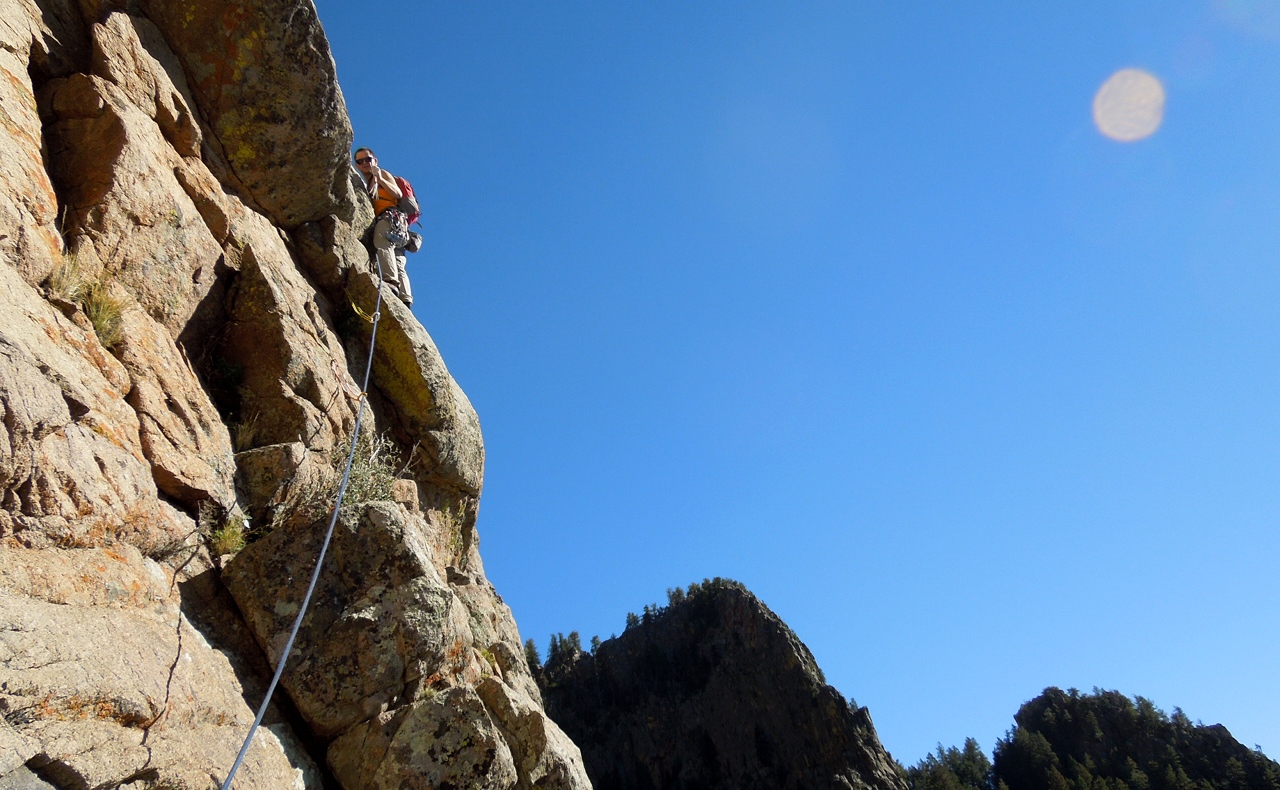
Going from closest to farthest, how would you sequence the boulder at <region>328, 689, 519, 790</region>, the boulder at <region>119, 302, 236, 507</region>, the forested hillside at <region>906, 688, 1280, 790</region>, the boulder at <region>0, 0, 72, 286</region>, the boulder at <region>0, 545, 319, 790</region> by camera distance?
the boulder at <region>0, 545, 319, 790</region>, the boulder at <region>0, 0, 72, 286</region>, the boulder at <region>328, 689, 519, 790</region>, the boulder at <region>119, 302, 236, 507</region>, the forested hillside at <region>906, 688, 1280, 790</region>

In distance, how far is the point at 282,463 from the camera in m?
6.89

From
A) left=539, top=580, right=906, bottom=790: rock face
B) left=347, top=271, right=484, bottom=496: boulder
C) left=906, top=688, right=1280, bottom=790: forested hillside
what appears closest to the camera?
left=347, top=271, right=484, bottom=496: boulder

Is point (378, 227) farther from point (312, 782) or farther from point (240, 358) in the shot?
point (312, 782)

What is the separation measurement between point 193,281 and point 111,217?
1015 mm

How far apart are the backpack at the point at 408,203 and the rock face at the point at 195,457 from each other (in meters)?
3.07

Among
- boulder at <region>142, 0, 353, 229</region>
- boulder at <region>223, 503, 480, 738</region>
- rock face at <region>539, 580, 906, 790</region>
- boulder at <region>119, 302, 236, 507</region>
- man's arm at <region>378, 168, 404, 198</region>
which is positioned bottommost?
boulder at <region>223, 503, 480, 738</region>

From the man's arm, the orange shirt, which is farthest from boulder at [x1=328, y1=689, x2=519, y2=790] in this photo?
the man's arm

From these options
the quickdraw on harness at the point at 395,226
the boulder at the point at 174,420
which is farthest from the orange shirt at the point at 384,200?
the boulder at the point at 174,420

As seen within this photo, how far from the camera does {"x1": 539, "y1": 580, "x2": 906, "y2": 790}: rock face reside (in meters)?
60.0

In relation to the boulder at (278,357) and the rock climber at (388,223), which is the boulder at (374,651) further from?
the rock climber at (388,223)

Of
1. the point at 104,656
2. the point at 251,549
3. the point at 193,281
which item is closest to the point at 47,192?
the point at 193,281

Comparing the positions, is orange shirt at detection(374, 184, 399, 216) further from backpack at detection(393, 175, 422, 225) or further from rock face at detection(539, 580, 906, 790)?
rock face at detection(539, 580, 906, 790)

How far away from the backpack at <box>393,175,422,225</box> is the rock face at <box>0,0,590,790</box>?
10.1ft

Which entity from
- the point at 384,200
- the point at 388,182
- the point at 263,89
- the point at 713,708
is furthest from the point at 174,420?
the point at 713,708
